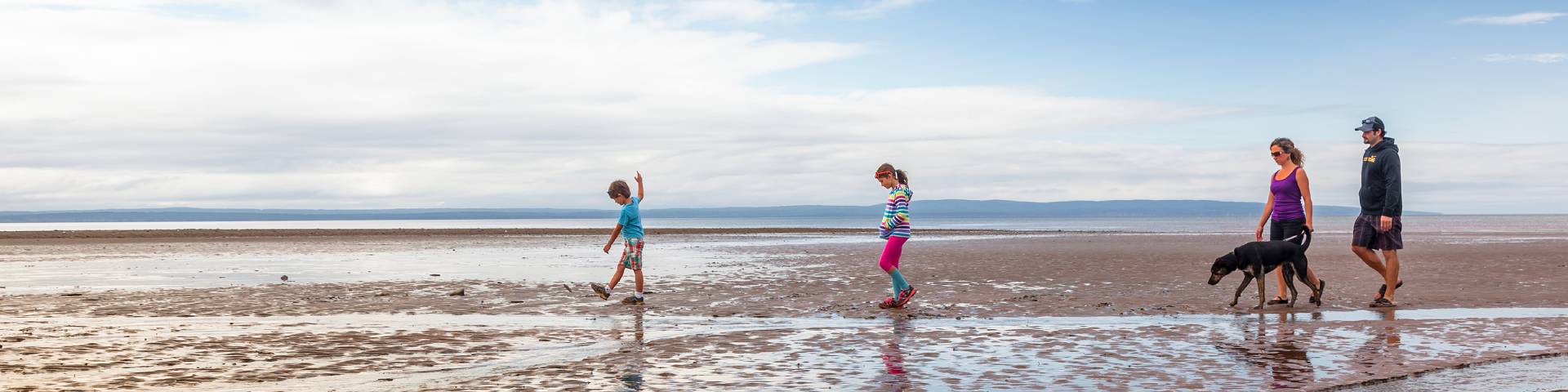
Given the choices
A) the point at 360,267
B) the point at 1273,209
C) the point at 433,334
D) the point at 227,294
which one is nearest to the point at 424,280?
the point at 227,294

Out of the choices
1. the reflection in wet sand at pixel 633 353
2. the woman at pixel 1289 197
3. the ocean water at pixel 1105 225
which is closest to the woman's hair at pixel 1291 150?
the woman at pixel 1289 197

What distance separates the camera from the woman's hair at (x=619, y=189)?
13844 mm

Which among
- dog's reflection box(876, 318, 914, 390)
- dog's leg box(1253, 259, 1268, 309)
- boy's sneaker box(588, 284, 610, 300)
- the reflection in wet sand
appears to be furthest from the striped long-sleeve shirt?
dog's leg box(1253, 259, 1268, 309)

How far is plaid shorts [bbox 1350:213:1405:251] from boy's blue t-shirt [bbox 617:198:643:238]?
801 centimetres

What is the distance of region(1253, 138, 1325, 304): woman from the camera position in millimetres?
Answer: 12219

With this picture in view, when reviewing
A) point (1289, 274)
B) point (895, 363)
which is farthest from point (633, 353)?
point (1289, 274)

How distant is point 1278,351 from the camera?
8.45 metres

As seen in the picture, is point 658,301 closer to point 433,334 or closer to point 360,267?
point 433,334

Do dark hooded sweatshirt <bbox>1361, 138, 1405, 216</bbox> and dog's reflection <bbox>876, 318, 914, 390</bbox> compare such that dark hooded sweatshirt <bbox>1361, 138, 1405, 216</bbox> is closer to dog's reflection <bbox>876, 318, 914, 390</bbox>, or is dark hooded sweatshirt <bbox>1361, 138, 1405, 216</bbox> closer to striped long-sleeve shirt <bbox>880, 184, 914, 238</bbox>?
striped long-sleeve shirt <bbox>880, 184, 914, 238</bbox>

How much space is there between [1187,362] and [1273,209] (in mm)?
A: 5675

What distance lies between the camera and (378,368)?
7.76 m

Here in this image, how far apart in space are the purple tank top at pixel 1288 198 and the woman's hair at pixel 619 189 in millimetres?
7418

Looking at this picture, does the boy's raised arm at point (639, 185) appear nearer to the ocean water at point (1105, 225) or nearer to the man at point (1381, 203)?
the man at point (1381, 203)

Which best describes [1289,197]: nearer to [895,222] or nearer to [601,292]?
[895,222]
